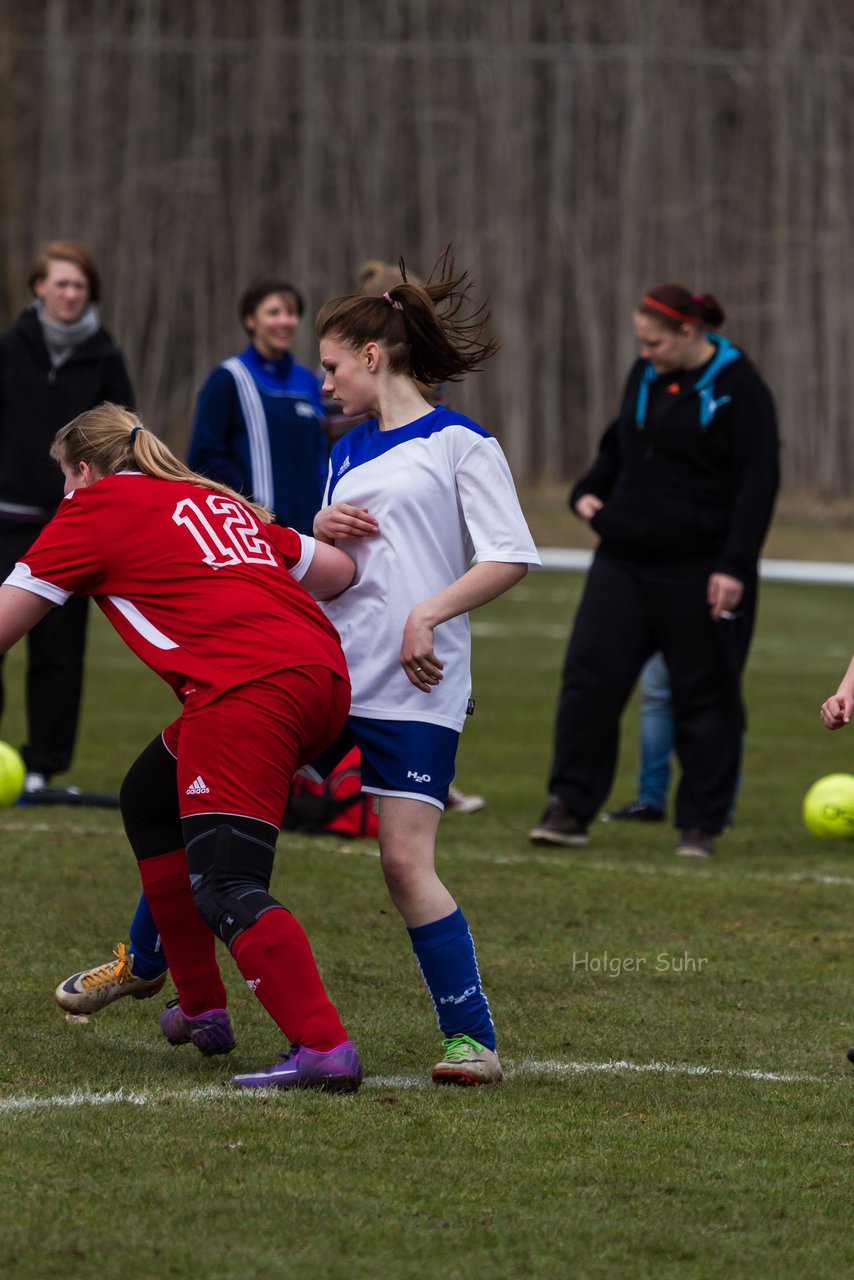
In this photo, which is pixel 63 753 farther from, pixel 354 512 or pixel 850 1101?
pixel 850 1101

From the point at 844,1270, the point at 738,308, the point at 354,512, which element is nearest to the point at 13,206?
the point at 738,308

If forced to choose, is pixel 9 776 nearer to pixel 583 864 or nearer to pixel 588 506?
pixel 583 864

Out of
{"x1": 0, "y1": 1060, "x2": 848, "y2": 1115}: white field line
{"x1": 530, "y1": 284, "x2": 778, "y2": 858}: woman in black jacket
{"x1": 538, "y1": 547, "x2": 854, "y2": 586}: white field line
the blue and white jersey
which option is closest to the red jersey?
the blue and white jersey

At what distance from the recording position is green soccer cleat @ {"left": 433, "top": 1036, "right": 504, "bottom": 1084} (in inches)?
167

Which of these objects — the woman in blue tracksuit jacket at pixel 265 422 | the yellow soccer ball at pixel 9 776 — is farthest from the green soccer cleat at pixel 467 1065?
the woman in blue tracksuit jacket at pixel 265 422

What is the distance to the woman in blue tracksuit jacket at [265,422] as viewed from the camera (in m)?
7.97

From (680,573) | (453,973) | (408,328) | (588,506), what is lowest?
(453,973)

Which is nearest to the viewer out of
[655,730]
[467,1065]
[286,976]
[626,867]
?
[286,976]

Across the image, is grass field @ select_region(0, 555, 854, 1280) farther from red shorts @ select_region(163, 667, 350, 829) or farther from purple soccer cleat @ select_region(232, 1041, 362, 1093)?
red shorts @ select_region(163, 667, 350, 829)

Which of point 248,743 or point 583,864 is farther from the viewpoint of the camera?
point 583,864

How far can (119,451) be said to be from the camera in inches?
170

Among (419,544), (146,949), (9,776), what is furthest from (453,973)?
(9,776)

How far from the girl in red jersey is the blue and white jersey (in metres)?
0.08

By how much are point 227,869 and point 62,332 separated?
438cm
